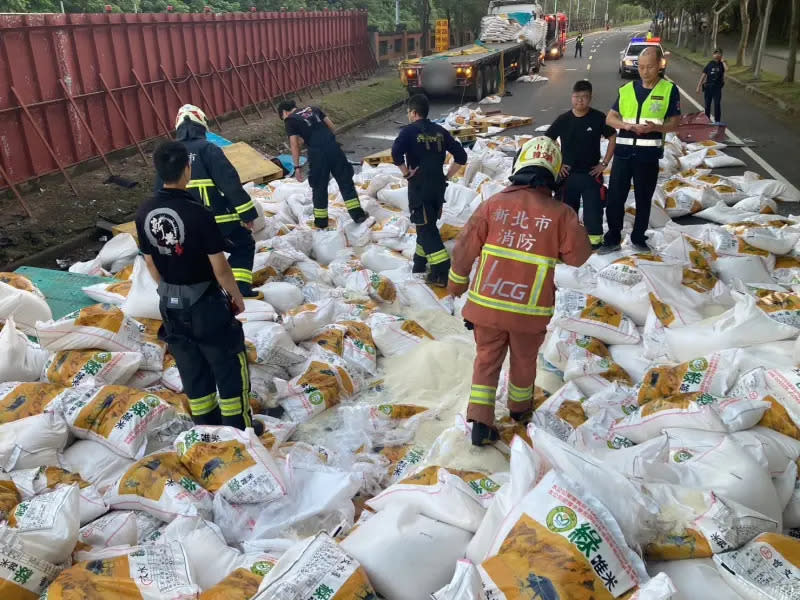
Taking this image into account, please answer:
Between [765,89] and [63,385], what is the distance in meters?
18.1

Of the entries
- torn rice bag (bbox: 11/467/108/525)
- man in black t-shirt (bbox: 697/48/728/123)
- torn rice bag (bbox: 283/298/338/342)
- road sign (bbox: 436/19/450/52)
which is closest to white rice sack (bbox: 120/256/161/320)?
torn rice bag (bbox: 283/298/338/342)

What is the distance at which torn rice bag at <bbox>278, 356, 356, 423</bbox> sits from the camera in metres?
3.51

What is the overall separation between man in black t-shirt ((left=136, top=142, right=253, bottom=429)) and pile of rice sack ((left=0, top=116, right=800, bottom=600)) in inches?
8.1

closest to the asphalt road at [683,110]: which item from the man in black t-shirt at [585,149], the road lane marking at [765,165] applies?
the road lane marking at [765,165]

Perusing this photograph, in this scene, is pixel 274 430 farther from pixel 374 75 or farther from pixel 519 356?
pixel 374 75

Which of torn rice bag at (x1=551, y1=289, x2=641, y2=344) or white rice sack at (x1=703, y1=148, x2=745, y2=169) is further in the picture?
white rice sack at (x1=703, y1=148, x2=745, y2=169)

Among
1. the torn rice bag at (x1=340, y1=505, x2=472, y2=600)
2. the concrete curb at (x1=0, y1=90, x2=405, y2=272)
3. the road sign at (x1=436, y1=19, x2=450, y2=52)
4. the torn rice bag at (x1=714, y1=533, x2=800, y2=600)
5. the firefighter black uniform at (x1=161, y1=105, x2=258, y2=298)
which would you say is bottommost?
the concrete curb at (x1=0, y1=90, x2=405, y2=272)

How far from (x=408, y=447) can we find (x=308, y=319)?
1.22 metres

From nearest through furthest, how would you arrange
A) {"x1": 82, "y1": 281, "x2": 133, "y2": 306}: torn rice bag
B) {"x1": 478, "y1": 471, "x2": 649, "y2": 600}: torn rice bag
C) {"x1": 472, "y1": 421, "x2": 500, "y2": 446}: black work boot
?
{"x1": 478, "y1": 471, "x2": 649, "y2": 600}: torn rice bag, {"x1": 472, "y1": 421, "x2": 500, "y2": 446}: black work boot, {"x1": 82, "y1": 281, "x2": 133, "y2": 306}: torn rice bag

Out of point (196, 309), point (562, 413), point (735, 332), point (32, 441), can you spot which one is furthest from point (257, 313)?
point (735, 332)

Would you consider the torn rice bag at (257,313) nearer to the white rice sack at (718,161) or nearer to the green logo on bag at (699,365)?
the green logo on bag at (699,365)

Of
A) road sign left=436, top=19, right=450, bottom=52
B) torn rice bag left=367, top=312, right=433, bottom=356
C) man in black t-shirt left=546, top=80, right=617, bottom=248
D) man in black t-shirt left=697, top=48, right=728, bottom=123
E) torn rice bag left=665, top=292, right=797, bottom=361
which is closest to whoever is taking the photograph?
torn rice bag left=665, top=292, right=797, bottom=361

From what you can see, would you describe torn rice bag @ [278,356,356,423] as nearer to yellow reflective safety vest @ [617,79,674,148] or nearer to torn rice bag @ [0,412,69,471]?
torn rice bag @ [0,412,69,471]

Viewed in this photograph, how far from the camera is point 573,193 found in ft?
17.0
